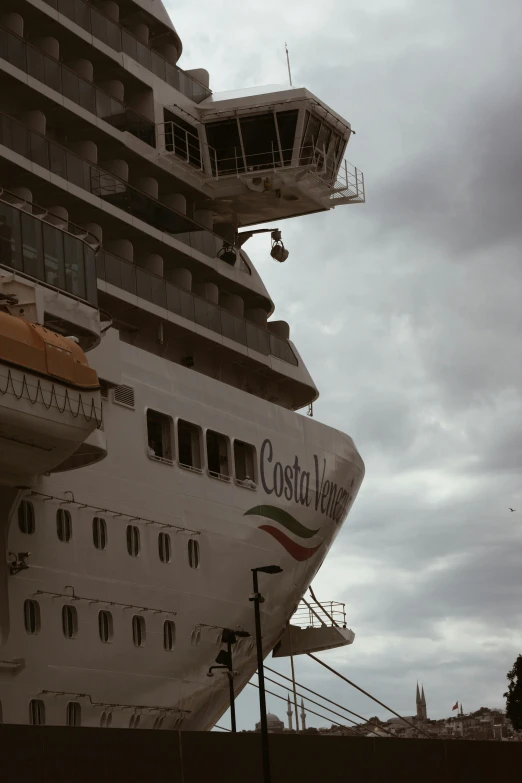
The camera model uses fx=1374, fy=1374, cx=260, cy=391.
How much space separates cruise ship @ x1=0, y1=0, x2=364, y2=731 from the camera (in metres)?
22.8

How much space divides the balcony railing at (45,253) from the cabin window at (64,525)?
3.80m

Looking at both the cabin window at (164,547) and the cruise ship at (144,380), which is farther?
the cabin window at (164,547)

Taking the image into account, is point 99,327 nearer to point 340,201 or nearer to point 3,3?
point 3,3

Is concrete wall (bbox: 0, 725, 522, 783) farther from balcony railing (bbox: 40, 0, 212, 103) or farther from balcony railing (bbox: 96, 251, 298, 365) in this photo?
balcony railing (bbox: 40, 0, 212, 103)

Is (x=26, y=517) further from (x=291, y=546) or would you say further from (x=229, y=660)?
(x=291, y=546)

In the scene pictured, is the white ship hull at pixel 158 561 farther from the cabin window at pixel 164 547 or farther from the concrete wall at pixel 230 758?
the concrete wall at pixel 230 758

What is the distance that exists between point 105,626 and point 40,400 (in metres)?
5.85

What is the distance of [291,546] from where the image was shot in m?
31.6

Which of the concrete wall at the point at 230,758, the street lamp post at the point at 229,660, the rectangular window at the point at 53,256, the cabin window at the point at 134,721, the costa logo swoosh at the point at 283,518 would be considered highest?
the rectangular window at the point at 53,256

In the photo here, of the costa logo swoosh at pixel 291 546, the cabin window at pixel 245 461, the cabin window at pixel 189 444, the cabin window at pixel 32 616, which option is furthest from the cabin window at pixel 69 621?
the costa logo swoosh at pixel 291 546

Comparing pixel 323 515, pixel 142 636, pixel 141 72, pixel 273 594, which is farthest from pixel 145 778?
pixel 141 72

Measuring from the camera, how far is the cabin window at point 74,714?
77.9 ft

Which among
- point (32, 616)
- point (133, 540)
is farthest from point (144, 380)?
point (32, 616)

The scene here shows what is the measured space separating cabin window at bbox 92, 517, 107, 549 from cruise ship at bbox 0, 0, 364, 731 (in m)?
0.04
